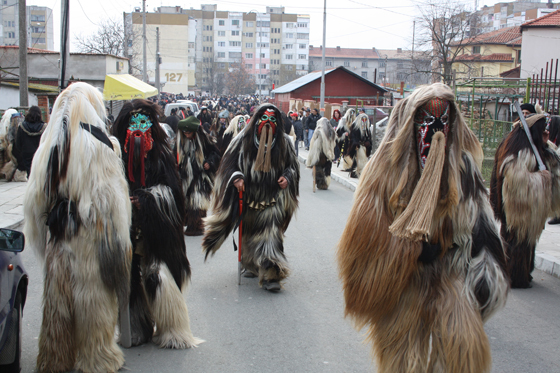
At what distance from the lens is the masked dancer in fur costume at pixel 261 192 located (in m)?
6.18

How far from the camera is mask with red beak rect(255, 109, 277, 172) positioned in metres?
6.16

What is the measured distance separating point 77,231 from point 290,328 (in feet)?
7.36

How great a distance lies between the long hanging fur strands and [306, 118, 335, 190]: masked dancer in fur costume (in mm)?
11205

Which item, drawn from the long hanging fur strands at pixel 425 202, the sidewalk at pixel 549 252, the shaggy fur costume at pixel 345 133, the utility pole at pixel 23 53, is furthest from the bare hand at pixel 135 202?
the utility pole at pixel 23 53

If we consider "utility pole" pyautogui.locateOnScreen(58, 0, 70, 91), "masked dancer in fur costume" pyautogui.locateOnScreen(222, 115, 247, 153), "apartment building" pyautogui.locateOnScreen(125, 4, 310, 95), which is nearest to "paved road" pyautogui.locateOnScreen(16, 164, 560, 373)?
"masked dancer in fur costume" pyautogui.locateOnScreen(222, 115, 247, 153)

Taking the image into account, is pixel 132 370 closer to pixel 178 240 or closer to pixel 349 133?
pixel 178 240

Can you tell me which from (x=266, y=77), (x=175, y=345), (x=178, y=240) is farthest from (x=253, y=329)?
(x=266, y=77)

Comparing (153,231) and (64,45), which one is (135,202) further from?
(64,45)

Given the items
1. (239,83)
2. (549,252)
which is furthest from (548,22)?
(239,83)

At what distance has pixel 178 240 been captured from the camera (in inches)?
175

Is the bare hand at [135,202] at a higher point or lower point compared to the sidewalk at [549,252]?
higher

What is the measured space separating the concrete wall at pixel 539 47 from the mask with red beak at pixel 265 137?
2970 centimetres

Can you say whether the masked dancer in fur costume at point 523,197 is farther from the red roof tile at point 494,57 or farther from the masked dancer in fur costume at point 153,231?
the red roof tile at point 494,57

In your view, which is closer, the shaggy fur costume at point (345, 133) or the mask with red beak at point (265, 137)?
the mask with red beak at point (265, 137)
